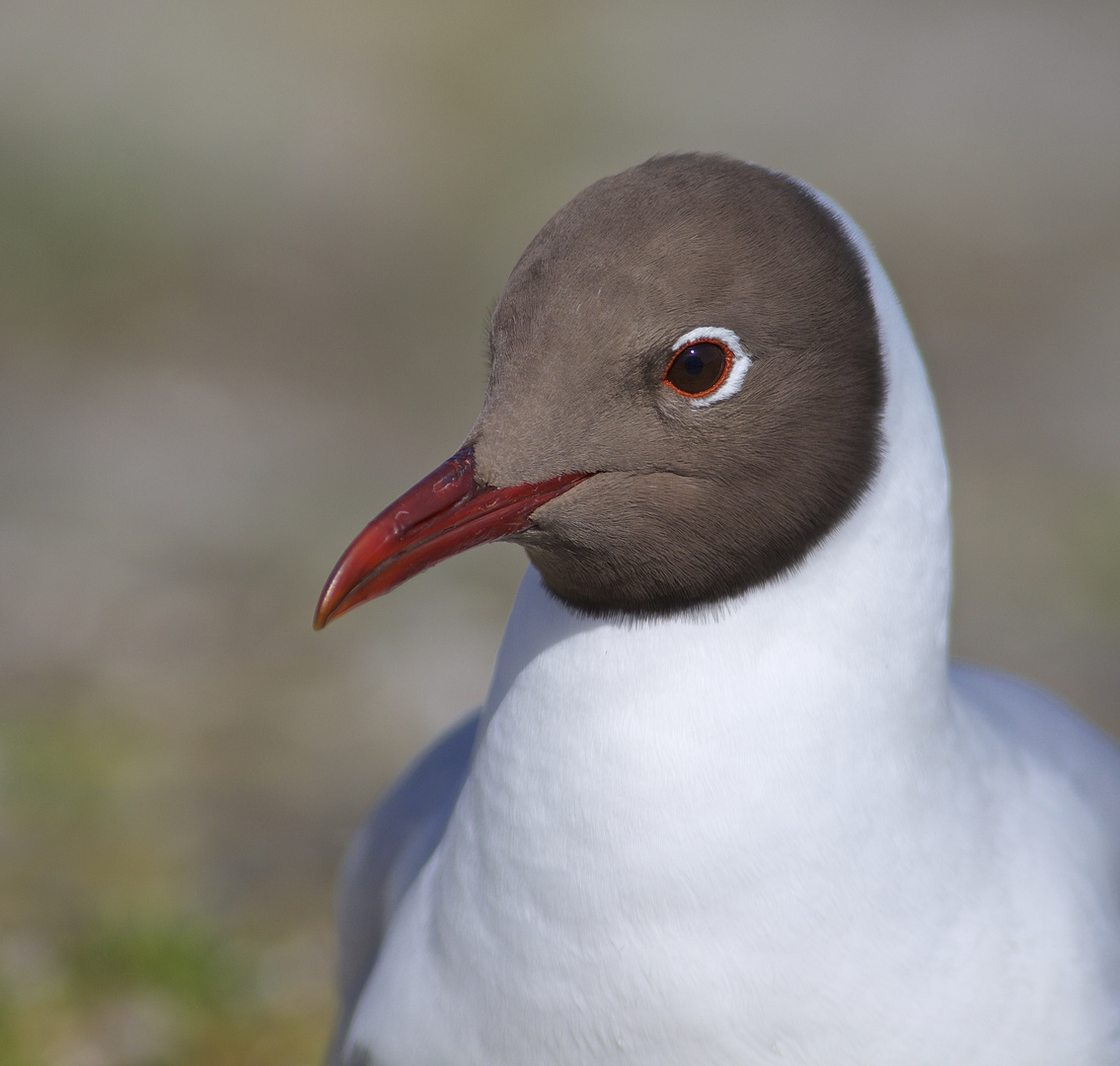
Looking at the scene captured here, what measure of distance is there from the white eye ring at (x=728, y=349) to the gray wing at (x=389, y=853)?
3.76 ft

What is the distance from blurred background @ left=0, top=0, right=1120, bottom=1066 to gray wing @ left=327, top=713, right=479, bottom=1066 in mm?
863

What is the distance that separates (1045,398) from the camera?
8258 millimetres

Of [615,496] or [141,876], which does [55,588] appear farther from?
[615,496]

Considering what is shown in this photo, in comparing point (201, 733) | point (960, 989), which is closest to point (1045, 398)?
point (201, 733)

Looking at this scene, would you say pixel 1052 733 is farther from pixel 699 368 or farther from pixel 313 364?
pixel 313 364

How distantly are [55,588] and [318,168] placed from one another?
556 centimetres

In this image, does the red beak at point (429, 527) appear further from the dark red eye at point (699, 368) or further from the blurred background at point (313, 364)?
the blurred background at point (313, 364)

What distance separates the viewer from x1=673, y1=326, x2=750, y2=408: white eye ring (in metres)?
2.06

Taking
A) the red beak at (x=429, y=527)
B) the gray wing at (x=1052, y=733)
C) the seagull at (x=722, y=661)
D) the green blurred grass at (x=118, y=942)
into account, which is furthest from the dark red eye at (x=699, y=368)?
the green blurred grass at (x=118, y=942)

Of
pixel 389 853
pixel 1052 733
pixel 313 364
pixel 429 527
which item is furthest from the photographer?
pixel 313 364

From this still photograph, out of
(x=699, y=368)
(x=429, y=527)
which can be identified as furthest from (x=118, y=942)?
(x=699, y=368)

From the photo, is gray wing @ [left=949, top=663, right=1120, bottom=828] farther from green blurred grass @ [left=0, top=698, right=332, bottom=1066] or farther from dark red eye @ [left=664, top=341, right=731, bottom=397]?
green blurred grass @ [left=0, top=698, right=332, bottom=1066]

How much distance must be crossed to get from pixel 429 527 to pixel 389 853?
1.36m

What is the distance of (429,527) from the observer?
206 cm
